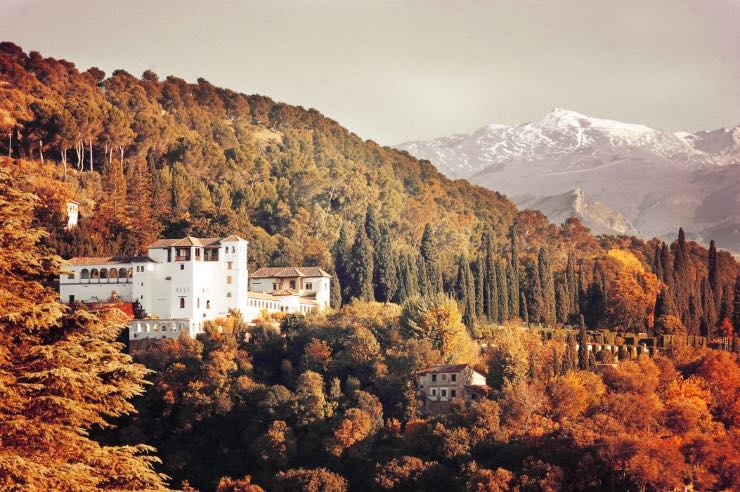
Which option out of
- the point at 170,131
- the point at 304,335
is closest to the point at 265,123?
the point at 170,131

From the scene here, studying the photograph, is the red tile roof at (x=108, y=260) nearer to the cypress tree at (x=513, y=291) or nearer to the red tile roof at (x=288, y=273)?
the red tile roof at (x=288, y=273)

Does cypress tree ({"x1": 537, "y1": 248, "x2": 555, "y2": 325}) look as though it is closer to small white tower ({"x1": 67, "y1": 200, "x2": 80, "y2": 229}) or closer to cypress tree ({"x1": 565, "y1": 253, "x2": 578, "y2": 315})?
cypress tree ({"x1": 565, "y1": 253, "x2": 578, "y2": 315})

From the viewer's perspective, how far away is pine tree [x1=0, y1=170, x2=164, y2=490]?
54.6ft

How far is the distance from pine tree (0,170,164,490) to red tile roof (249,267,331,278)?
4443 centimetres

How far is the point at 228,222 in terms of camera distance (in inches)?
2532

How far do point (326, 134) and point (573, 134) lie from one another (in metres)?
65.8

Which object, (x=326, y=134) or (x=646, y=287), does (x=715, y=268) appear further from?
(x=326, y=134)

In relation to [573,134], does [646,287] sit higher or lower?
lower

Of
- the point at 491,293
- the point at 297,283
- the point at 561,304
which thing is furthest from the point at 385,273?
the point at 561,304

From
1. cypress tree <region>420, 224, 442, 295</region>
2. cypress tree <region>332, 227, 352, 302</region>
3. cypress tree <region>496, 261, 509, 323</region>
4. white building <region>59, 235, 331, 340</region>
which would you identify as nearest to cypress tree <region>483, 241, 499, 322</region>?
cypress tree <region>496, 261, 509, 323</region>

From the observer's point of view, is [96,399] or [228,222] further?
[228,222]

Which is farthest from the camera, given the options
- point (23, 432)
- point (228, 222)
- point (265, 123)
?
point (265, 123)

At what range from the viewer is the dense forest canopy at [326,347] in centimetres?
1748

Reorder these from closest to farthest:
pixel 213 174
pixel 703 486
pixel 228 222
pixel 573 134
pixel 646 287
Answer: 1. pixel 703 486
2. pixel 228 222
3. pixel 646 287
4. pixel 213 174
5. pixel 573 134
